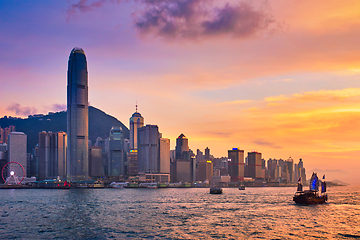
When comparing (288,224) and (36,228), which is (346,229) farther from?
(36,228)

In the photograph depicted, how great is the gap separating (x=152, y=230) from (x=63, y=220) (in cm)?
3502

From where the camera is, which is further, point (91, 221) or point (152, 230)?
point (91, 221)

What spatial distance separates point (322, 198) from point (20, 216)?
12332 cm

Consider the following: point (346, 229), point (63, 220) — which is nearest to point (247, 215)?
point (346, 229)

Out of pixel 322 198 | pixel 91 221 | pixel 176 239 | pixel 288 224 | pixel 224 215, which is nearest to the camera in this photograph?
pixel 176 239

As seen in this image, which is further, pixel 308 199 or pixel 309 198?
pixel 309 198

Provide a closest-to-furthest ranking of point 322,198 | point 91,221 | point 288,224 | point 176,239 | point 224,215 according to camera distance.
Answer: point 176,239 → point 288,224 → point 91,221 → point 224,215 → point 322,198

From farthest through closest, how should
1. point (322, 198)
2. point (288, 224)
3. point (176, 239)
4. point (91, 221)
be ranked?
point (322, 198) → point (91, 221) → point (288, 224) → point (176, 239)

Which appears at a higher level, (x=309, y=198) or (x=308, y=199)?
(x=309, y=198)

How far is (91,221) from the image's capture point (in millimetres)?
114750

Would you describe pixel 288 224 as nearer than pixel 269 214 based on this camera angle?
Yes

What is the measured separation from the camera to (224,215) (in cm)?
12875

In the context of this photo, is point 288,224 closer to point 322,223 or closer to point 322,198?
point 322,223

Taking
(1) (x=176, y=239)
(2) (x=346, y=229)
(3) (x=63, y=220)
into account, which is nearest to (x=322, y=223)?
(2) (x=346, y=229)
